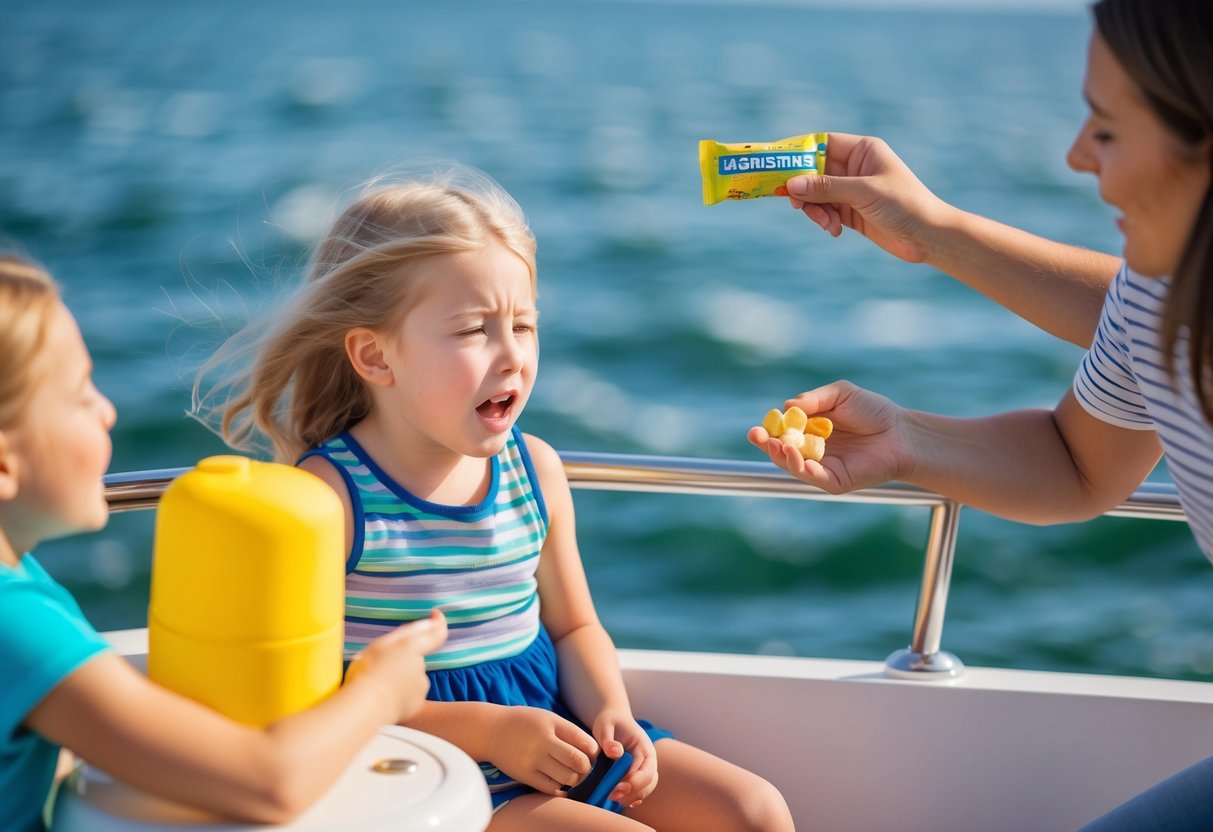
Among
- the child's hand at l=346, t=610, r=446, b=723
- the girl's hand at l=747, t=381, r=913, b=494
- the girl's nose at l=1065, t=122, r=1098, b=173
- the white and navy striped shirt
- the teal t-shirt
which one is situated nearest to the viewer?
the teal t-shirt

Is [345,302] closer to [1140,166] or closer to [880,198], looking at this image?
[880,198]

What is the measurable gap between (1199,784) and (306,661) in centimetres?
108

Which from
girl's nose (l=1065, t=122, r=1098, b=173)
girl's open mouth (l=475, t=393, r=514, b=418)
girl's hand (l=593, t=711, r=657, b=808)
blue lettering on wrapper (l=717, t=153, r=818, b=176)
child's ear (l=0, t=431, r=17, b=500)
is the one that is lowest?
girl's hand (l=593, t=711, r=657, b=808)

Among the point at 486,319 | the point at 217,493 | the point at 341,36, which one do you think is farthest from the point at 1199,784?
the point at 341,36

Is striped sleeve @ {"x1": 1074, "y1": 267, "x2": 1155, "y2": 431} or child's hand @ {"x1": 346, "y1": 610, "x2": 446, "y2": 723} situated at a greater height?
striped sleeve @ {"x1": 1074, "y1": 267, "x2": 1155, "y2": 431}

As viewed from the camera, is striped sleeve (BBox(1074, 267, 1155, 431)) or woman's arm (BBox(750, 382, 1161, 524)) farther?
woman's arm (BBox(750, 382, 1161, 524))

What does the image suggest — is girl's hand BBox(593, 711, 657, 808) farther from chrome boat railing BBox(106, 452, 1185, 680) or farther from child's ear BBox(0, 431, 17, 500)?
child's ear BBox(0, 431, 17, 500)

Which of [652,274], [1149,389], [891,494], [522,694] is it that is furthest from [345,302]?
[652,274]

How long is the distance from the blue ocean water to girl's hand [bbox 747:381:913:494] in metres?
0.71

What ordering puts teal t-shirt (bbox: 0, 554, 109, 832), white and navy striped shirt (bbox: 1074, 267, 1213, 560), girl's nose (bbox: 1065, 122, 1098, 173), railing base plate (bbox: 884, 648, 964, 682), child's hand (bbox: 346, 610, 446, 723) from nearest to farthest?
teal t-shirt (bbox: 0, 554, 109, 832), child's hand (bbox: 346, 610, 446, 723), girl's nose (bbox: 1065, 122, 1098, 173), white and navy striped shirt (bbox: 1074, 267, 1213, 560), railing base plate (bbox: 884, 648, 964, 682)

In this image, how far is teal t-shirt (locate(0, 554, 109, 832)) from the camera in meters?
1.16

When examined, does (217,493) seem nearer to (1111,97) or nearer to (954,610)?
(1111,97)

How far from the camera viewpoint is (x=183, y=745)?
Answer: 1.18m

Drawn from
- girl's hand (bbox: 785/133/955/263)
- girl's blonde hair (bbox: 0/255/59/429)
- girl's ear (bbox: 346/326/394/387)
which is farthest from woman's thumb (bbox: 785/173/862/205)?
girl's blonde hair (bbox: 0/255/59/429)
